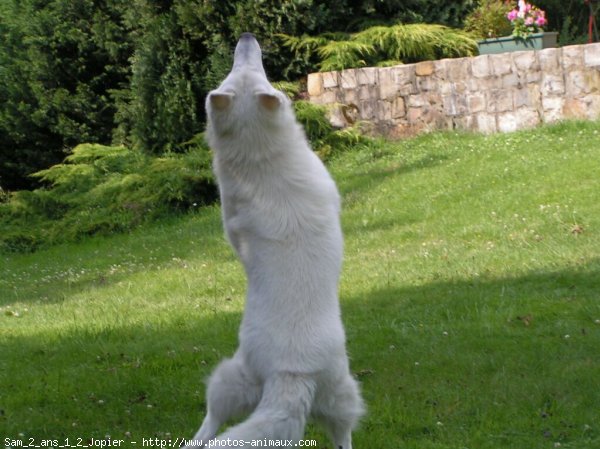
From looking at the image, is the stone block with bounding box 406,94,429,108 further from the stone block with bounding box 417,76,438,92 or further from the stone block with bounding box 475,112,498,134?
the stone block with bounding box 475,112,498,134

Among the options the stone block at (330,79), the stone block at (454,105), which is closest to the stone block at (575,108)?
the stone block at (454,105)

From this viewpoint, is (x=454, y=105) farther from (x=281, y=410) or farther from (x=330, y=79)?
(x=281, y=410)

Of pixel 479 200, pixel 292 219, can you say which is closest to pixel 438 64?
pixel 479 200

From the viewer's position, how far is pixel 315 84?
56.2ft

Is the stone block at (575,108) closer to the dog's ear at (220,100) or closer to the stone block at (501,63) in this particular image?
the stone block at (501,63)

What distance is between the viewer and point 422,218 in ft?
38.6

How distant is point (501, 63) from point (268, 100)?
37.7ft

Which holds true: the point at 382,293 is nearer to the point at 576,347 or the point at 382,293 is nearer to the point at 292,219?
the point at 576,347

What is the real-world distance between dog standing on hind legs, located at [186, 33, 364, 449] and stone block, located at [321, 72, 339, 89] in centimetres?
1265

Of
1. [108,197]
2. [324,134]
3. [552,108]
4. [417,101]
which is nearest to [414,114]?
[417,101]

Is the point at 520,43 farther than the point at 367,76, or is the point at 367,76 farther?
the point at 367,76

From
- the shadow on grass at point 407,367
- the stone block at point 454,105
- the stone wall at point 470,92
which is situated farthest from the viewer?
the stone block at point 454,105

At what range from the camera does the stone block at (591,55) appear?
14125mm

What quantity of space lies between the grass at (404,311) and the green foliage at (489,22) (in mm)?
4346
